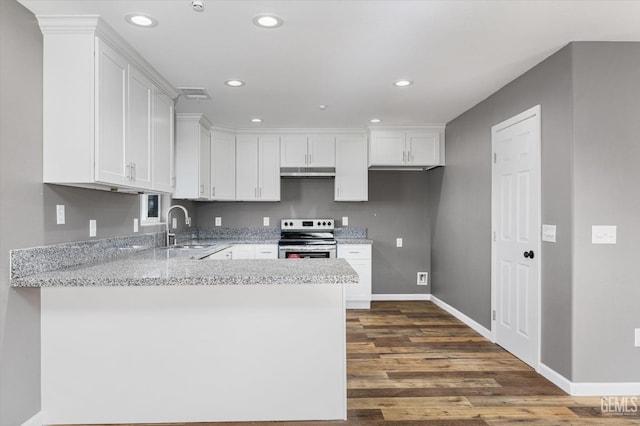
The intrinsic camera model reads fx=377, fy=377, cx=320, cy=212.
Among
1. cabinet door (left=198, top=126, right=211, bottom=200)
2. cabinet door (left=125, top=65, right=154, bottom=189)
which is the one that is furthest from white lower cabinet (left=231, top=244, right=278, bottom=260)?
cabinet door (left=125, top=65, right=154, bottom=189)

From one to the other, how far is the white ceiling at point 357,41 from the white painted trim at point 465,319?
2316 mm

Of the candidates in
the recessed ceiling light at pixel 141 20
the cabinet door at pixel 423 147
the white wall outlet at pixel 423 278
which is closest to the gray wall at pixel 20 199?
the recessed ceiling light at pixel 141 20

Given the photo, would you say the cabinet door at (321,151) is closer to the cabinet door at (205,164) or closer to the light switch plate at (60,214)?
the cabinet door at (205,164)

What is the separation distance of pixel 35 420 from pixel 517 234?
11.6 ft

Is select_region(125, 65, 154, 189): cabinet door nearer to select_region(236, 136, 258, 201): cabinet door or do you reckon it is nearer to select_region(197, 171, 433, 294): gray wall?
select_region(236, 136, 258, 201): cabinet door

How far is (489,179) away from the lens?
3.67 metres

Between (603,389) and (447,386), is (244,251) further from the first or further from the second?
(603,389)

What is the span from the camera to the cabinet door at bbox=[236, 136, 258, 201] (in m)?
5.06

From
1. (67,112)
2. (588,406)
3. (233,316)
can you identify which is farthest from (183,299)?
(588,406)

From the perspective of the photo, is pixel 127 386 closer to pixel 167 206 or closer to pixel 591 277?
pixel 167 206

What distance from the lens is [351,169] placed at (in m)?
5.11

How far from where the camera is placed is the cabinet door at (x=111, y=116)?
2180 mm

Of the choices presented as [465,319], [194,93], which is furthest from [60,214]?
[465,319]

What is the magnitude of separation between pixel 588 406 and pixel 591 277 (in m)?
0.82
